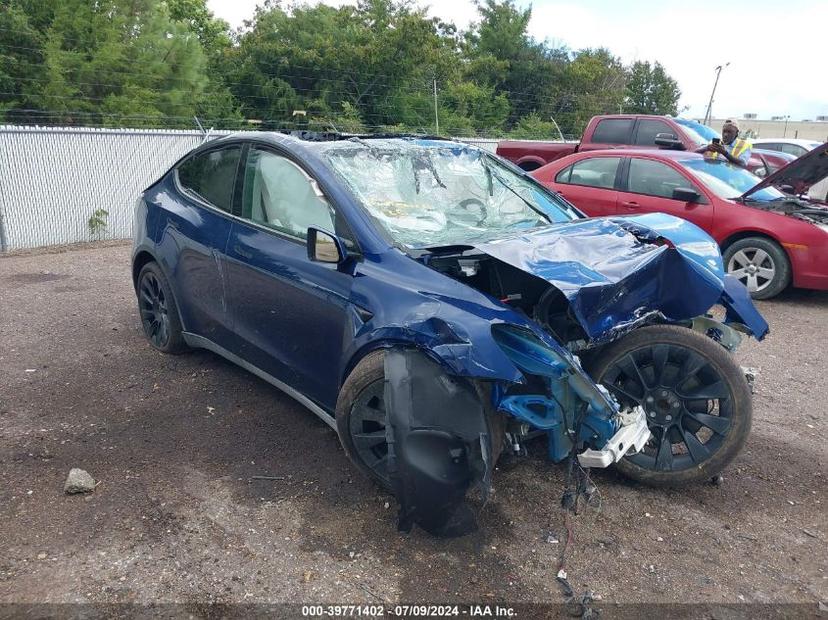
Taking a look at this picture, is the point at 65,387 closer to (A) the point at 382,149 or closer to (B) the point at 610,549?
(A) the point at 382,149

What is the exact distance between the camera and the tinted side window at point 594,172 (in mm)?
8359

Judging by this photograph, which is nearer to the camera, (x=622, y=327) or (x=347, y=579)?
(x=347, y=579)

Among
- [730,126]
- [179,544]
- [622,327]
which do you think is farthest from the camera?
[730,126]

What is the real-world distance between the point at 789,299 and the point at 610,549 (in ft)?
19.3

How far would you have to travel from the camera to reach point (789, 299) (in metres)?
7.75

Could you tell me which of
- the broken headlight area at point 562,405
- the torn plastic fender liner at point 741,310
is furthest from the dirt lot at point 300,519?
the torn plastic fender liner at point 741,310

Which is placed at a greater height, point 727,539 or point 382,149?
point 382,149

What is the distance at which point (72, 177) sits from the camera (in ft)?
33.9

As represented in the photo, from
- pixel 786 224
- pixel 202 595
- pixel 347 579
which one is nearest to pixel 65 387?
pixel 202 595

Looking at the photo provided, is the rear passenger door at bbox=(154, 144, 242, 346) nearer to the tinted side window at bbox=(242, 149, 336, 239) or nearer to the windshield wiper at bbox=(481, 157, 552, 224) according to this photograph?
the tinted side window at bbox=(242, 149, 336, 239)

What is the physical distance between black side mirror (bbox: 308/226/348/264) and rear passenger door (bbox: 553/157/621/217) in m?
5.47

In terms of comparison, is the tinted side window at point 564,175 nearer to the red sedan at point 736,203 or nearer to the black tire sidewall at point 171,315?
the red sedan at point 736,203

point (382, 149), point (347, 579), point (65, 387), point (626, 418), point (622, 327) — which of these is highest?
point (382, 149)

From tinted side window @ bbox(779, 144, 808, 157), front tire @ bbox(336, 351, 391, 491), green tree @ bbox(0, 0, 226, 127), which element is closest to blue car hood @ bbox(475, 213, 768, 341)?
front tire @ bbox(336, 351, 391, 491)
